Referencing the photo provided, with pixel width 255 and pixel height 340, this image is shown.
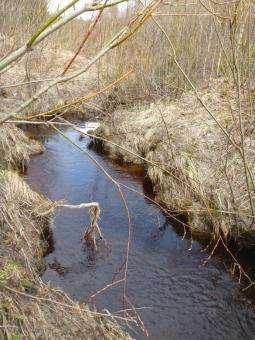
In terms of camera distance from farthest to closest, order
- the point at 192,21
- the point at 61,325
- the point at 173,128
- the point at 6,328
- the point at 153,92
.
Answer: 1. the point at 153,92
2. the point at 192,21
3. the point at 173,128
4. the point at 61,325
5. the point at 6,328

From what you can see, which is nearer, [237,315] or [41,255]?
[237,315]

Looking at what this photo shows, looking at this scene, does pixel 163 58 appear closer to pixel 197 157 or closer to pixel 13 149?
pixel 197 157

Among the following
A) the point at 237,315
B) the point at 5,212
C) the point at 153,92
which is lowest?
the point at 237,315

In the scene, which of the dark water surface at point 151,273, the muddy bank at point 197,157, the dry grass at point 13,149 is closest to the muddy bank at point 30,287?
the dark water surface at point 151,273

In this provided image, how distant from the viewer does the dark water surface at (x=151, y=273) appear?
173 inches

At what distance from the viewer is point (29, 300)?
3.62 m

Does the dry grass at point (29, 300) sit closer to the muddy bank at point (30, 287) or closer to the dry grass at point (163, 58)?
the muddy bank at point (30, 287)

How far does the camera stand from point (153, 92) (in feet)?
33.8

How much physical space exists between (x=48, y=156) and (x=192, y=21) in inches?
155

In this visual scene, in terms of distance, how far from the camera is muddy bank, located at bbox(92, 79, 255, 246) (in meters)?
5.80

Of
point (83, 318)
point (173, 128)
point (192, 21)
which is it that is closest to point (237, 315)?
point (83, 318)

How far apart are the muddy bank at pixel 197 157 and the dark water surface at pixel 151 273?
452 mm

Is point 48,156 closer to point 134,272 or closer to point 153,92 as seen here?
point 153,92

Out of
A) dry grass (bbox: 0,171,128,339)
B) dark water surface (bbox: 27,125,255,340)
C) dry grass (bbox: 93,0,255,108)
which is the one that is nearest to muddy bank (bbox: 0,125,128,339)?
dry grass (bbox: 0,171,128,339)
